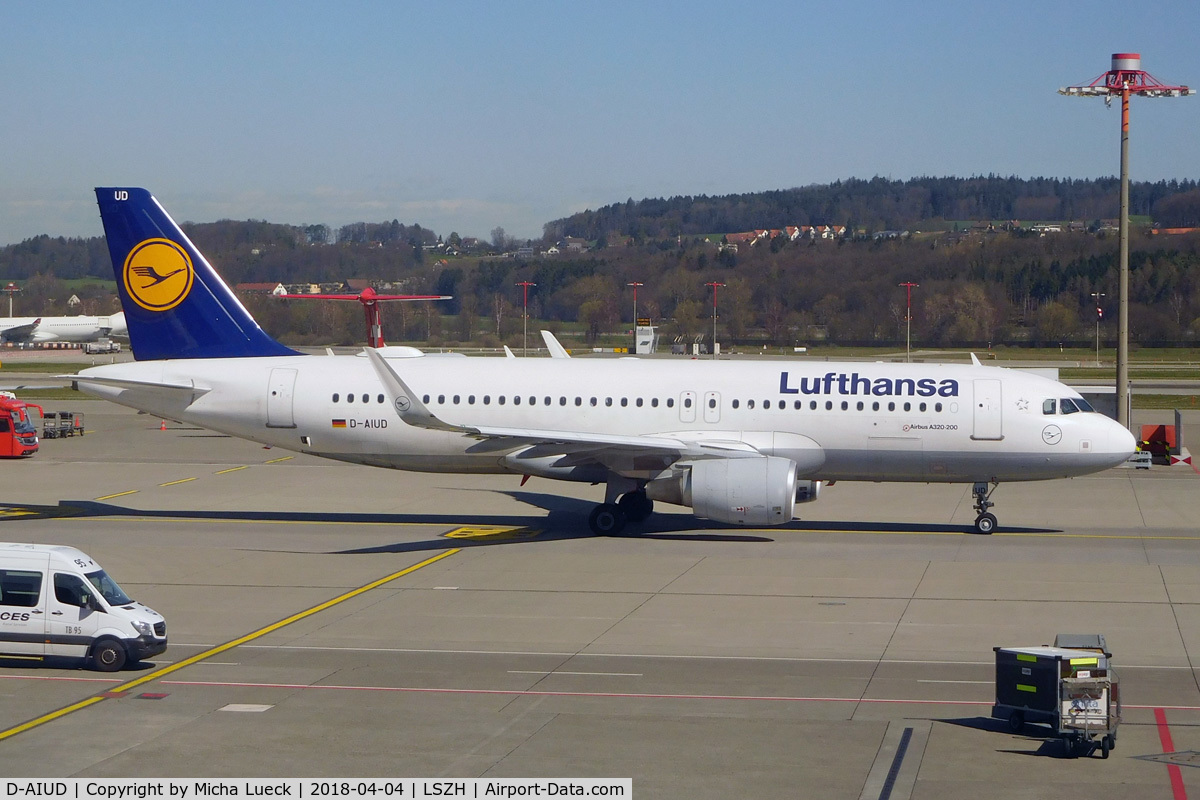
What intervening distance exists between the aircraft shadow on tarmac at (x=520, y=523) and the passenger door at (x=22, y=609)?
11.1 m

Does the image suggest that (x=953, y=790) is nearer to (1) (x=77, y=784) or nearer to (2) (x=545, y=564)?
(1) (x=77, y=784)

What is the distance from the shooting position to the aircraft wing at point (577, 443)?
1102 inches

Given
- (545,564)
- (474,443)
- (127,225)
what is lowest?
(545,564)

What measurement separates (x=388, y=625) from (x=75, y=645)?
532 cm

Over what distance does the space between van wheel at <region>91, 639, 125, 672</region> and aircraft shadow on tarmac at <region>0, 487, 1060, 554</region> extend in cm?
1087

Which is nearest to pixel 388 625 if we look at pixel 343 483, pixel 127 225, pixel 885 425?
pixel 885 425

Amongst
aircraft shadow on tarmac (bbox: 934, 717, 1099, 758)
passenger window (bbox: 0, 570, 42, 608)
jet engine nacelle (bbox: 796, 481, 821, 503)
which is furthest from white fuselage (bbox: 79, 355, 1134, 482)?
aircraft shadow on tarmac (bbox: 934, 717, 1099, 758)

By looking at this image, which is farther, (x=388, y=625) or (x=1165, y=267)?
(x=1165, y=267)

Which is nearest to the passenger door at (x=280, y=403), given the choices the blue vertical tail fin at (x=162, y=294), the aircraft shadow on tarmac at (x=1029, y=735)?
the blue vertical tail fin at (x=162, y=294)

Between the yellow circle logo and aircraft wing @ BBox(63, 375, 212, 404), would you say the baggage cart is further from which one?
the yellow circle logo

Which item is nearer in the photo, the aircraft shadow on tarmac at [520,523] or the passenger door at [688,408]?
the aircraft shadow on tarmac at [520,523]

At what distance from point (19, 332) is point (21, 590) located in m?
144

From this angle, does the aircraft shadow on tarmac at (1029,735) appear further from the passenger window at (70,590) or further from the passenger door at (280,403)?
the passenger door at (280,403)

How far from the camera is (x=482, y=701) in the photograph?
16562 millimetres
